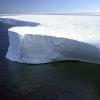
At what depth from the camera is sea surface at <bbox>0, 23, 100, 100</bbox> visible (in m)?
6.23

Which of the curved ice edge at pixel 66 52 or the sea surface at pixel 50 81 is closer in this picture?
the sea surface at pixel 50 81

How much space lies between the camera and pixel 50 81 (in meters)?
7.22

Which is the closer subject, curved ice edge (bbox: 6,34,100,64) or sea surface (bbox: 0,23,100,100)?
sea surface (bbox: 0,23,100,100)

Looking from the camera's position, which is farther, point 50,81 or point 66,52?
point 66,52

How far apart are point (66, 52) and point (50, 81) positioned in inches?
69.8

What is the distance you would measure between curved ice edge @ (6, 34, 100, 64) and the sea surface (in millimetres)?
191

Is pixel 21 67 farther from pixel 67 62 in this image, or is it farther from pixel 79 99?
pixel 79 99

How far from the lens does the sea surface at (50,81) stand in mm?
6227

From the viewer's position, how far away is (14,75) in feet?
25.7

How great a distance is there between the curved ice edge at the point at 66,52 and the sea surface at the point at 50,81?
0.19 meters

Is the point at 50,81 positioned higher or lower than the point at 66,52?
lower

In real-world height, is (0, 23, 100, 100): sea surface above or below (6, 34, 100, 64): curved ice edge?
below

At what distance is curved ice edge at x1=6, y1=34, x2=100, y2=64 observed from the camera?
8055 millimetres

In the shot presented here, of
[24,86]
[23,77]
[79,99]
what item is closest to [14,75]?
[23,77]
